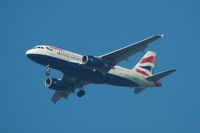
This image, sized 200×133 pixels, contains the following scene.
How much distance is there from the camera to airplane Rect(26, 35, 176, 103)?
227ft

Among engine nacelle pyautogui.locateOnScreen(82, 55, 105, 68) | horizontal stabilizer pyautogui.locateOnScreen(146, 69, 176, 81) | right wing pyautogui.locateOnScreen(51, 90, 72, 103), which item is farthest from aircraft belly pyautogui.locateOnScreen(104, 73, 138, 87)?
right wing pyautogui.locateOnScreen(51, 90, 72, 103)

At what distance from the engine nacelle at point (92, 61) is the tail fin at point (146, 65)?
10360 mm

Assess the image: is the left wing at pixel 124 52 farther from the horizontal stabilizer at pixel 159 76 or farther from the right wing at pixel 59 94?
the right wing at pixel 59 94

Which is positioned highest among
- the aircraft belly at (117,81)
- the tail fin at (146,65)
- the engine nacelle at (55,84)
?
the tail fin at (146,65)

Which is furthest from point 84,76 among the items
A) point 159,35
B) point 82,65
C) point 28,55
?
point 159,35

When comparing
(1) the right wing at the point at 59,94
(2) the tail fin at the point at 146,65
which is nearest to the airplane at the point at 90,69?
(2) the tail fin at the point at 146,65

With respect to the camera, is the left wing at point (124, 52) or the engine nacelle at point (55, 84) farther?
the engine nacelle at point (55, 84)

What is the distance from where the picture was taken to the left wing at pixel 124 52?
66250 mm

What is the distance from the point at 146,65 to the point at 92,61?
14.4 meters

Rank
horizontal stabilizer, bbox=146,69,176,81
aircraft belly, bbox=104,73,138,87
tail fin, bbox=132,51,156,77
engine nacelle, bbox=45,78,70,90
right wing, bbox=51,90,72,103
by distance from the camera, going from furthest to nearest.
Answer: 1. right wing, bbox=51,90,72,103
2. tail fin, bbox=132,51,156,77
3. engine nacelle, bbox=45,78,70,90
4. aircraft belly, bbox=104,73,138,87
5. horizontal stabilizer, bbox=146,69,176,81

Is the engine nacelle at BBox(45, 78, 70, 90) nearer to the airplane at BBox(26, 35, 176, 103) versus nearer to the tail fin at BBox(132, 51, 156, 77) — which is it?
the airplane at BBox(26, 35, 176, 103)

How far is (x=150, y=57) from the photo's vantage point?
272 ft

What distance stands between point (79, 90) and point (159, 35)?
60.5ft

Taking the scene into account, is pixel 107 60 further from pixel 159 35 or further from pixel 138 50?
pixel 159 35
